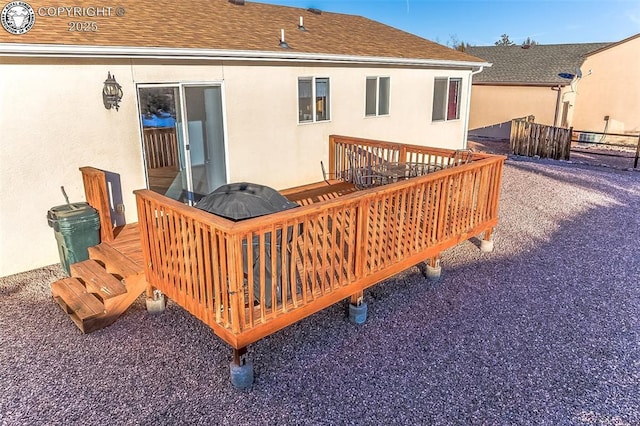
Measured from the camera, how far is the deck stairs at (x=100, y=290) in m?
4.25

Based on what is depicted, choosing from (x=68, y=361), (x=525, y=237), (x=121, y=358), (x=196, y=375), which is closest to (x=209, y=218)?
(x=196, y=375)

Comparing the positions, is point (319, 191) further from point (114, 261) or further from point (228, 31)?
point (114, 261)

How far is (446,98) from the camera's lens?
11133mm

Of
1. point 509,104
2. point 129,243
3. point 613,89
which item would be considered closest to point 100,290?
point 129,243

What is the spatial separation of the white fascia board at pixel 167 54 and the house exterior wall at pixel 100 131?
0.18m

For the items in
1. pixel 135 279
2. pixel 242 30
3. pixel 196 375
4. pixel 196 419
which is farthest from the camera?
pixel 242 30

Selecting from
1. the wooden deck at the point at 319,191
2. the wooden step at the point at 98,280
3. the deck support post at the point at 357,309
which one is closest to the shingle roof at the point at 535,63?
the wooden deck at the point at 319,191

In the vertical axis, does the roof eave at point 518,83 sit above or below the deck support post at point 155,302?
above

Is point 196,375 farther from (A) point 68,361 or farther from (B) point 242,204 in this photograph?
(B) point 242,204

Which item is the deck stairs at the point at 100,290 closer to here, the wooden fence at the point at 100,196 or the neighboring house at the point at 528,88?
the wooden fence at the point at 100,196

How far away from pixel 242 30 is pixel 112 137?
3415mm

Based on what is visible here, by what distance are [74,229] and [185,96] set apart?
96.3 inches

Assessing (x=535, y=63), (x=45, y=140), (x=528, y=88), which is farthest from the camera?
(x=535, y=63)

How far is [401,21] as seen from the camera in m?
52.4
